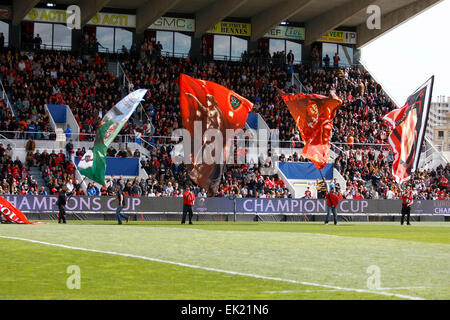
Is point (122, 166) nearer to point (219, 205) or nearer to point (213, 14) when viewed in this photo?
point (219, 205)

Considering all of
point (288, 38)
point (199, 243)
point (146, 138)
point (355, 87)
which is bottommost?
point (199, 243)

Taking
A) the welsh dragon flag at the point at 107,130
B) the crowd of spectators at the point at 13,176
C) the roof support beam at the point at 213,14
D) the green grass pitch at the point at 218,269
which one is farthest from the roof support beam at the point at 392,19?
the green grass pitch at the point at 218,269

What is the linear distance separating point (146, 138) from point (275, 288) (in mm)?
38079

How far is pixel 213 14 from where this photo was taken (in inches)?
2227

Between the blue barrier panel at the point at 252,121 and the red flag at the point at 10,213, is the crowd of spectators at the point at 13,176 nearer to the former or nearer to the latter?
the red flag at the point at 10,213

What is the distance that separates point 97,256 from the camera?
48.8 ft

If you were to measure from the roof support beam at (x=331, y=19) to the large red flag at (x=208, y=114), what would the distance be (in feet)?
88.3

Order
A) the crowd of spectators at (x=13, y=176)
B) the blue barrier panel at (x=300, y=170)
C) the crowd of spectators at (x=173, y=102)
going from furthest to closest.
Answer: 1. the blue barrier panel at (x=300, y=170)
2. the crowd of spectators at (x=173, y=102)
3. the crowd of spectators at (x=13, y=176)

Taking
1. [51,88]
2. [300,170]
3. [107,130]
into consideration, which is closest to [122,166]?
[51,88]

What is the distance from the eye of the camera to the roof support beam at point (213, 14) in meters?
53.3

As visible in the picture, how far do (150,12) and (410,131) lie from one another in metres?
A: 27.5

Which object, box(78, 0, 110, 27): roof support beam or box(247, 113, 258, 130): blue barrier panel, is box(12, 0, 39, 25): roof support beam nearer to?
box(78, 0, 110, 27): roof support beam

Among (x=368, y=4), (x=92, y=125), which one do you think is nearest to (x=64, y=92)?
(x=92, y=125)

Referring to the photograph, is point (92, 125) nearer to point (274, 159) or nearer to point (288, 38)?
point (274, 159)
